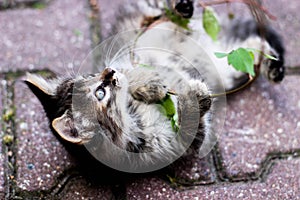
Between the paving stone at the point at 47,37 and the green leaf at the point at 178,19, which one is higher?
the paving stone at the point at 47,37

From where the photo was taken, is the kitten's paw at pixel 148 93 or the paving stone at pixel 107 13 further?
the paving stone at pixel 107 13

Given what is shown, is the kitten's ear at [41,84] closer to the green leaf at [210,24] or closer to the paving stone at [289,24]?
the green leaf at [210,24]

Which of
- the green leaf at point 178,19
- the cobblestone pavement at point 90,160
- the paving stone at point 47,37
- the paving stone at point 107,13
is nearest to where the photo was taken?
the cobblestone pavement at point 90,160

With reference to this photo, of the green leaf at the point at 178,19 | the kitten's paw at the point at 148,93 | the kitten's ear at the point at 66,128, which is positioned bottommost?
the kitten's paw at the point at 148,93

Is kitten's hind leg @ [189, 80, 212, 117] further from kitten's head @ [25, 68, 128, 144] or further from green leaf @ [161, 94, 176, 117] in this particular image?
kitten's head @ [25, 68, 128, 144]

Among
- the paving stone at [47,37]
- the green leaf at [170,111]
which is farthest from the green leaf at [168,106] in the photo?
the paving stone at [47,37]
